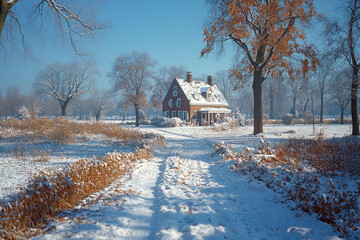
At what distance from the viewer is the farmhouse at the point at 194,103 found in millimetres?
34531

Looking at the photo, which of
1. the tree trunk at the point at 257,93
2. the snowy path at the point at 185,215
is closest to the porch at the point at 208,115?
the tree trunk at the point at 257,93

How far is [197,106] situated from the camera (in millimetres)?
35062

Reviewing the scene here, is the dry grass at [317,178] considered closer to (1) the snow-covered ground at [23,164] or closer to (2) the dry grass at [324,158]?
(2) the dry grass at [324,158]

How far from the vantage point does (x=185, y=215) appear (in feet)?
11.2

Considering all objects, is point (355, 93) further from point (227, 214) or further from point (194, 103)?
point (194, 103)

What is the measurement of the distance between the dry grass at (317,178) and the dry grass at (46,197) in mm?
4285

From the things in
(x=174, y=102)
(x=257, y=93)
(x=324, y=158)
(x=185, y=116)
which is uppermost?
(x=174, y=102)

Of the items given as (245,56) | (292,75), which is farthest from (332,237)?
(245,56)

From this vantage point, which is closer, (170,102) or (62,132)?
(62,132)

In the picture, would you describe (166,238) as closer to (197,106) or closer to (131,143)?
(131,143)

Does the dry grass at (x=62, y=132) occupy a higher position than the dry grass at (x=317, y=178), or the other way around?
the dry grass at (x=62, y=132)

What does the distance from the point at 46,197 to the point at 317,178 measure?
5.76 metres

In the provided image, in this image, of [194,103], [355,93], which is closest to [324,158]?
[355,93]

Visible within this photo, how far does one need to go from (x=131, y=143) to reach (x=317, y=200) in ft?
32.8
